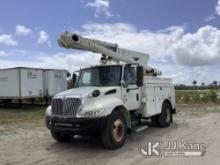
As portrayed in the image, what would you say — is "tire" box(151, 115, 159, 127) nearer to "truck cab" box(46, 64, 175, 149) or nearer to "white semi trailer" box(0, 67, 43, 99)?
"truck cab" box(46, 64, 175, 149)

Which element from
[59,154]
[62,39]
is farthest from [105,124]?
[62,39]

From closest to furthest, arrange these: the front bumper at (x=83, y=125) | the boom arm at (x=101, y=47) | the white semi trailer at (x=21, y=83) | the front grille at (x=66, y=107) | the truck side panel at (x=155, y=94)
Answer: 1. the front bumper at (x=83, y=125)
2. the front grille at (x=66, y=107)
3. the boom arm at (x=101, y=47)
4. the truck side panel at (x=155, y=94)
5. the white semi trailer at (x=21, y=83)

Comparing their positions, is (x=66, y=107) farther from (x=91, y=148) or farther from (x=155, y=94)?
(x=155, y=94)

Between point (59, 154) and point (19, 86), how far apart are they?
44.3ft

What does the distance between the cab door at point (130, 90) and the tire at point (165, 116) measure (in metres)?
1.99

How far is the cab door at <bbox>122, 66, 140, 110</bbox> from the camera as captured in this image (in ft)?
27.6

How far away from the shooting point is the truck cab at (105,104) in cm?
705

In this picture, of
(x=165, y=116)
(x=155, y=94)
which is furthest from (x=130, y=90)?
(x=165, y=116)

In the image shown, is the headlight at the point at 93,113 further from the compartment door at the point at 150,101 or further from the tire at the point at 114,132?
the compartment door at the point at 150,101

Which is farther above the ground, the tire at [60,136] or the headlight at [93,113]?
the headlight at [93,113]

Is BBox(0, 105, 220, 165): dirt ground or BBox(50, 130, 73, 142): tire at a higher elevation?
BBox(50, 130, 73, 142): tire

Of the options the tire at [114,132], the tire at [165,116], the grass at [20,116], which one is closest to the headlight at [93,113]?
the tire at [114,132]

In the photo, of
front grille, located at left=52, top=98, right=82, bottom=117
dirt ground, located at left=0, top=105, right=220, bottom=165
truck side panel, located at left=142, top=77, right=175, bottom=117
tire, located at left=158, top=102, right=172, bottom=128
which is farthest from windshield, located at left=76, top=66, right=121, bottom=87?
tire, located at left=158, top=102, right=172, bottom=128

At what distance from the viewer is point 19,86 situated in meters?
19.6
